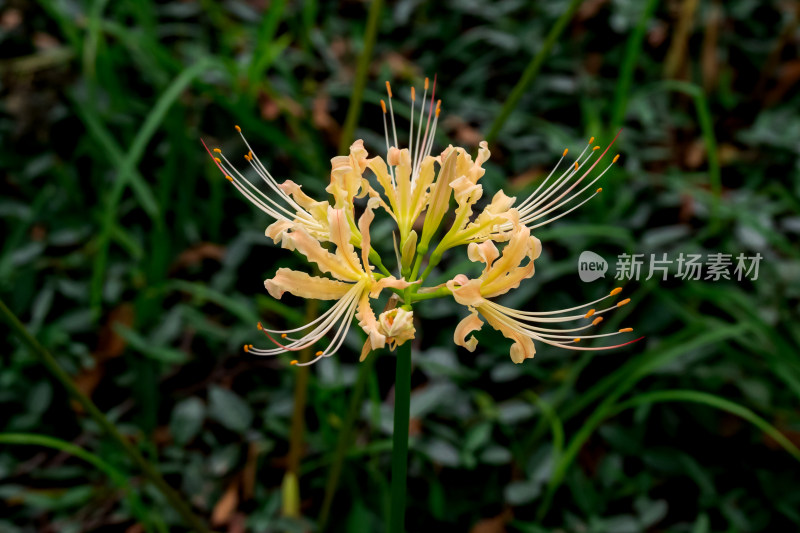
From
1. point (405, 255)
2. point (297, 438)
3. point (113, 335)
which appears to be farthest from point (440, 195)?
point (113, 335)

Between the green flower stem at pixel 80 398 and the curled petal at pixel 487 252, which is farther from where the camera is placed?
the green flower stem at pixel 80 398

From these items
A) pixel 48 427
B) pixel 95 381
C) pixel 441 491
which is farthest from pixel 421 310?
pixel 48 427

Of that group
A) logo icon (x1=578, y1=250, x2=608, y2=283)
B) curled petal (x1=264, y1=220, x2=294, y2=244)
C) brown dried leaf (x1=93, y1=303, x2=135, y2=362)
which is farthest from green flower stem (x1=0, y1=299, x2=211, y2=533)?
logo icon (x1=578, y1=250, x2=608, y2=283)

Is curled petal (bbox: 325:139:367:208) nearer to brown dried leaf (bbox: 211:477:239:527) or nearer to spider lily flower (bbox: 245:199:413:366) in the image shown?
spider lily flower (bbox: 245:199:413:366)

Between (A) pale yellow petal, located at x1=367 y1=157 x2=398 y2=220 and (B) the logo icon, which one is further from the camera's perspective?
(B) the logo icon

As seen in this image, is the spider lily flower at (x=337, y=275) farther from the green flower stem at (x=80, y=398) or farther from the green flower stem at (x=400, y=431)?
the green flower stem at (x=80, y=398)

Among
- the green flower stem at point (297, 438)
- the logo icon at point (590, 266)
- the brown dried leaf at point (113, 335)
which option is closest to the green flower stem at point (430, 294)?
the green flower stem at point (297, 438)
